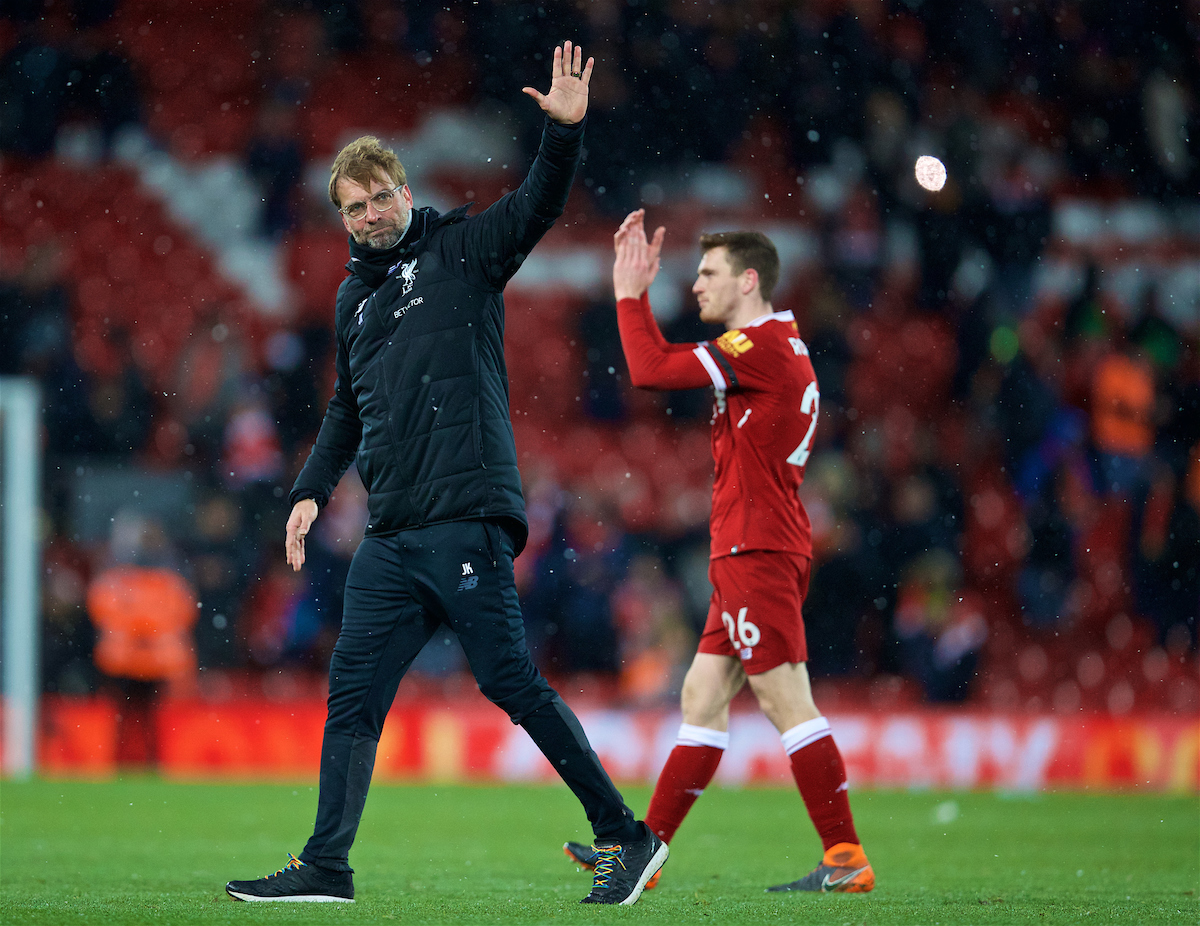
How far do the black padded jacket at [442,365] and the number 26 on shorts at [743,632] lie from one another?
0.90 metres

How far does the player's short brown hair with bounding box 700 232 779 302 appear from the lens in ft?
16.6

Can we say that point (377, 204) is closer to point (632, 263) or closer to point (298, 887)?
point (632, 263)

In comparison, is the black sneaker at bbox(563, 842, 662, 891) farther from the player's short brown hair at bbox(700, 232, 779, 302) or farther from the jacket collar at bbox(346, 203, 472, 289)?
the player's short brown hair at bbox(700, 232, 779, 302)

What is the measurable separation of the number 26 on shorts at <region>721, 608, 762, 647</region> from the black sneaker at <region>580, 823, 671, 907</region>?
0.84 m

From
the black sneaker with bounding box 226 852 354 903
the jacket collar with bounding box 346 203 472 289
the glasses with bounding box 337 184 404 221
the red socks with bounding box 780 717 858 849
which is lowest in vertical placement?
the black sneaker with bounding box 226 852 354 903

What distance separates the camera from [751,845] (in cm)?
670

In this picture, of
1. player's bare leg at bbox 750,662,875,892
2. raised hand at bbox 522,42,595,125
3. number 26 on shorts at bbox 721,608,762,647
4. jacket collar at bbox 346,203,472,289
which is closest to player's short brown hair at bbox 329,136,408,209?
jacket collar at bbox 346,203,472,289

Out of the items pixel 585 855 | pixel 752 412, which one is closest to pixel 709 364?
pixel 752 412

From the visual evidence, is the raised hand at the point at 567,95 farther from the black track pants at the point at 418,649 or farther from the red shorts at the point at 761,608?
the red shorts at the point at 761,608

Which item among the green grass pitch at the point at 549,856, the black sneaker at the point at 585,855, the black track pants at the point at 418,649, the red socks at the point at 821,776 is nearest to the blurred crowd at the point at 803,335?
the green grass pitch at the point at 549,856

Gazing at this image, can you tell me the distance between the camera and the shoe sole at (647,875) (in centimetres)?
407

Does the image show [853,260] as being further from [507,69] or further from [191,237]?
[191,237]

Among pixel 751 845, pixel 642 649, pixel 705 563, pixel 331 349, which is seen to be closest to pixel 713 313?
pixel 751 845

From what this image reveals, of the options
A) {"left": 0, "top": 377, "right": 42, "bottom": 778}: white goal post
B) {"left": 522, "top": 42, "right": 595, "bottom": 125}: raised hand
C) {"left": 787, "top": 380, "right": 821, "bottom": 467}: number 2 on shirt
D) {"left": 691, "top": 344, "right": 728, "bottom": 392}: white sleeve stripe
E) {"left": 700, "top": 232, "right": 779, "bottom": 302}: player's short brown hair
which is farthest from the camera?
{"left": 0, "top": 377, "right": 42, "bottom": 778}: white goal post
